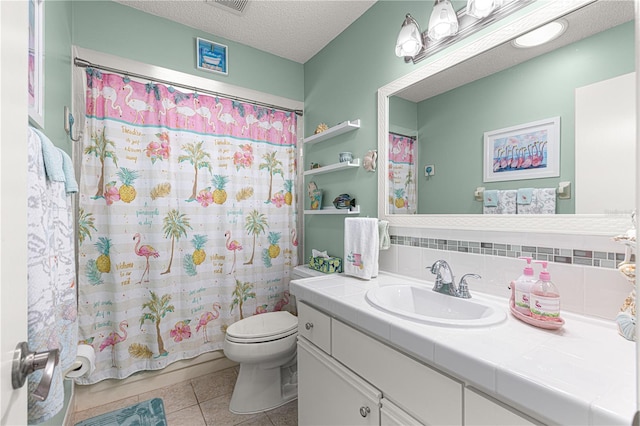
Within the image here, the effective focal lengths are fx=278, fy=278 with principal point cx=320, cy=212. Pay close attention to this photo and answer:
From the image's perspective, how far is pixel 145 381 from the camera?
1.89 metres

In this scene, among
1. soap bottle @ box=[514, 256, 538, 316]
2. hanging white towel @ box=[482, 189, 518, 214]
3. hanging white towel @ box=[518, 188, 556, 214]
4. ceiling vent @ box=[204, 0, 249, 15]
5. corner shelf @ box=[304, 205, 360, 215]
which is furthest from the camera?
corner shelf @ box=[304, 205, 360, 215]

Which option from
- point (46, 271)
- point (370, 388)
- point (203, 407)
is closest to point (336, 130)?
point (370, 388)

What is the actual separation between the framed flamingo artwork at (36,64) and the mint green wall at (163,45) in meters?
0.91

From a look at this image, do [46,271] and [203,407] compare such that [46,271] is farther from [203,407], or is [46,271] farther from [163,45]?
[163,45]

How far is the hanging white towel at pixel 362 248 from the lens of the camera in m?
1.56

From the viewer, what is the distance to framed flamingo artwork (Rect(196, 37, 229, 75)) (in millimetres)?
2055

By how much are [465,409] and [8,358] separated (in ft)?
3.15

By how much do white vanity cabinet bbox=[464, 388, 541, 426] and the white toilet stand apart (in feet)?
3.96

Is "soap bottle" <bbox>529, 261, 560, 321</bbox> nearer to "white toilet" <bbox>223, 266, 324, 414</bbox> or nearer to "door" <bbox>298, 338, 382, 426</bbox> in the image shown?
"door" <bbox>298, 338, 382, 426</bbox>

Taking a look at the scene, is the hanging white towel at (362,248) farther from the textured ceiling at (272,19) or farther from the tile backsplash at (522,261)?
the textured ceiling at (272,19)

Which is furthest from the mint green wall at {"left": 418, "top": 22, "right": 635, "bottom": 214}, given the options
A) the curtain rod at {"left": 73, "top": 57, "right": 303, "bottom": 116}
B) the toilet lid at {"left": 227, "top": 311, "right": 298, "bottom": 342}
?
the curtain rod at {"left": 73, "top": 57, "right": 303, "bottom": 116}

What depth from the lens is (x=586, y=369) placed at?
650 mm

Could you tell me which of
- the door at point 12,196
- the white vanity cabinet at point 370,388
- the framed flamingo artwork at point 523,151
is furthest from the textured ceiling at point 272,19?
the white vanity cabinet at point 370,388

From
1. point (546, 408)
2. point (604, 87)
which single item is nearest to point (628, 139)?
point (604, 87)
